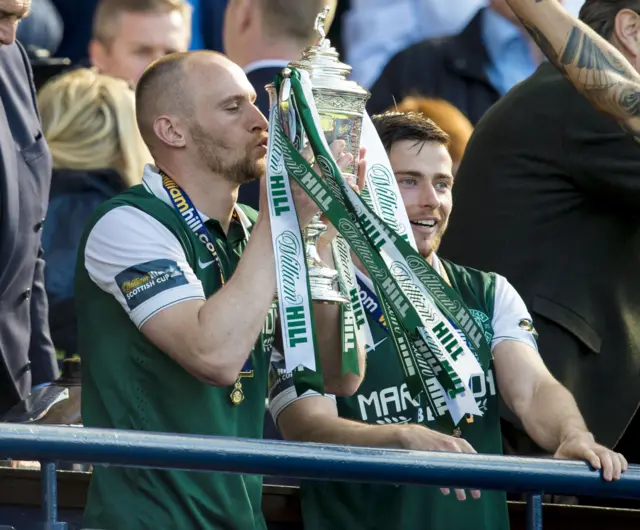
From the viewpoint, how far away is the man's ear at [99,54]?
648 centimetres

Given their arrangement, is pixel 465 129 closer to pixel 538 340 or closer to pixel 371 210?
pixel 538 340

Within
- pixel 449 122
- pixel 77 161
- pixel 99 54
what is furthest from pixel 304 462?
pixel 99 54

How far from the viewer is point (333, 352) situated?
12.4 ft

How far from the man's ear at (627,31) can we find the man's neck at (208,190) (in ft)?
5.15

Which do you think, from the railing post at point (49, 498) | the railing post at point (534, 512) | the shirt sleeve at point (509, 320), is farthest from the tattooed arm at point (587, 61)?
the railing post at point (49, 498)

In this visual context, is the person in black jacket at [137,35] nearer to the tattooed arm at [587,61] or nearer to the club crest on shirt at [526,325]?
the tattooed arm at [587,61]

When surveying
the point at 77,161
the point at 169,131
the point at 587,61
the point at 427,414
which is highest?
the point at 587,61

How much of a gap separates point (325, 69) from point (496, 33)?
122 inches

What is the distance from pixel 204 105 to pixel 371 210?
0.53m

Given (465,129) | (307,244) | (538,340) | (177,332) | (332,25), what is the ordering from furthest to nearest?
(332,25), (465,129), (538,340), (307,244), (177,332)

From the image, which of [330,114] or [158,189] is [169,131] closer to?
[158,189]

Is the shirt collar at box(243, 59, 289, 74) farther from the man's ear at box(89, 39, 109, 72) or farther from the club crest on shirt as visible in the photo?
the club crest on shirt

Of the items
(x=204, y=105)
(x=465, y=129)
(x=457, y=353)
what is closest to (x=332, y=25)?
(x=465, y=129)

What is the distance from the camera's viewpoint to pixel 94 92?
5953mm
